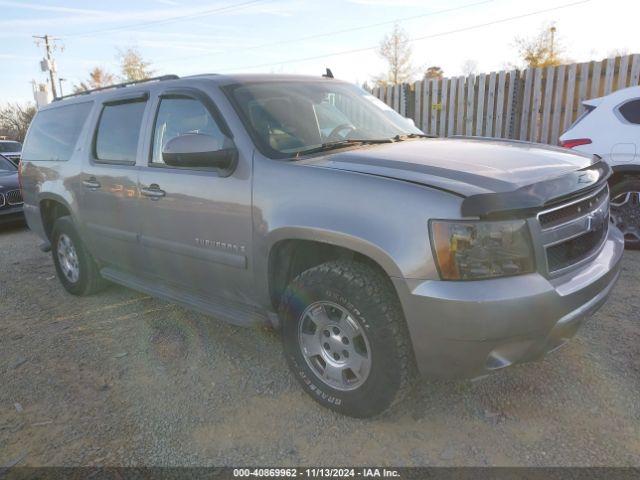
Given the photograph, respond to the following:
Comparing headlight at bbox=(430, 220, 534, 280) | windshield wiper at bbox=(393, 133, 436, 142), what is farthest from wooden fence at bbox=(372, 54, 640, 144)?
headlight at bbox=(430, 220, 534, 280)

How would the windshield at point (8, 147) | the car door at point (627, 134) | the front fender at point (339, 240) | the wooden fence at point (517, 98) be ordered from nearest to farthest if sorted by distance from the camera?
the front fender at point (339, 240)
the car door at point (627, 134)
the wooden fence at point (517, 98)
the windshield at point (8, 147)

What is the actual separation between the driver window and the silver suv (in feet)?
0.05

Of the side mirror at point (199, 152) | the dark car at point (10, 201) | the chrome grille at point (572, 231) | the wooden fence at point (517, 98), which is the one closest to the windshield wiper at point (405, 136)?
the side mirror at point (199, 152)

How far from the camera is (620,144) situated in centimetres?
515

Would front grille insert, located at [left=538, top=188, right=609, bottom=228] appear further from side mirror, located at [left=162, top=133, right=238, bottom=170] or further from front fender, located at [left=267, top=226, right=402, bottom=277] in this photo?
side mirror, located at [left=162, top=133, right=238, bottom=170]

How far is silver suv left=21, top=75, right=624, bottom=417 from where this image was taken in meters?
2.08

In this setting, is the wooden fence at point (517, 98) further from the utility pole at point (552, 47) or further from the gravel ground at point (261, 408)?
the utility pole at point (552, 47)

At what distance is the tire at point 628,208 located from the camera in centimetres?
514

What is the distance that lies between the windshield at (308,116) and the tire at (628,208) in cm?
284

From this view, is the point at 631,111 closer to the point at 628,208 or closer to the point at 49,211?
the point at 628,208

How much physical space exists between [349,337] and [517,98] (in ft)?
25.0

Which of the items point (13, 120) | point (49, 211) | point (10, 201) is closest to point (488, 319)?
point (49, 211)

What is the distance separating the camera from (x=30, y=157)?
501cm

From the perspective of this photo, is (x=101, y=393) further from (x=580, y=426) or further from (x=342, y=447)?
(x=580, y=426)
